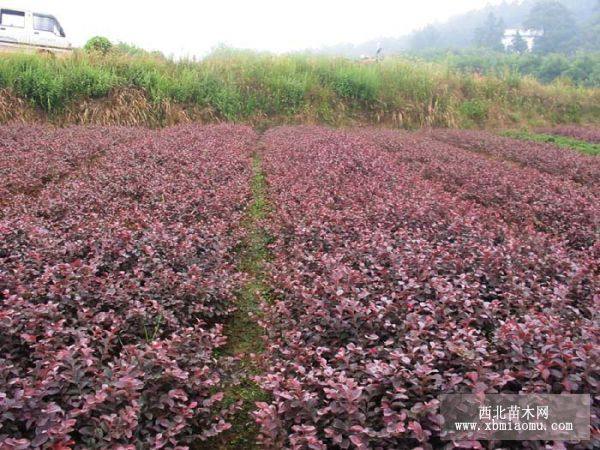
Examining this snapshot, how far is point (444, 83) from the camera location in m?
16.4

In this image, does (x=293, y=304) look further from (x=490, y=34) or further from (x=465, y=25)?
(x=465, y=25)

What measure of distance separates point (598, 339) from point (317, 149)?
20.1ft

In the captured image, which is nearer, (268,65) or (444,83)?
(268,65)

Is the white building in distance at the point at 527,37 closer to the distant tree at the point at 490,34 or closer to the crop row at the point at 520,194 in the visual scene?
the distant tree at the point at 490,34

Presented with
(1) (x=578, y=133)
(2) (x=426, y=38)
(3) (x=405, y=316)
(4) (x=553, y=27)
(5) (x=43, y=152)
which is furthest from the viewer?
(2) (x=426, y=38)

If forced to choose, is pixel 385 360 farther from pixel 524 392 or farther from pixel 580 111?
pixel 580 111

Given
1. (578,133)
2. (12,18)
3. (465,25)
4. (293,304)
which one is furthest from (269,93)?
(465,25)

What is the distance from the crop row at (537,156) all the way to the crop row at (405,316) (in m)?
2.97

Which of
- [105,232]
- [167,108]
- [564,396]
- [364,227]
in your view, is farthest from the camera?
[167,108]

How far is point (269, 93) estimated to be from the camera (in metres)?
14.0

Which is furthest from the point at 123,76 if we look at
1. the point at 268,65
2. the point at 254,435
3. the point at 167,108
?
the point at 254,435

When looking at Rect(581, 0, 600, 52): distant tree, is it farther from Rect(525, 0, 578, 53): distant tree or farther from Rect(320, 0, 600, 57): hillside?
Rect(320, 0, 600, 57): hillside

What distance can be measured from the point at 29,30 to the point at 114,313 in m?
19.7

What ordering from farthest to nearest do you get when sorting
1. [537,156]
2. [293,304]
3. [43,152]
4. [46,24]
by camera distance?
[46,24] → [537,156] → [43,152] → [293,304]
